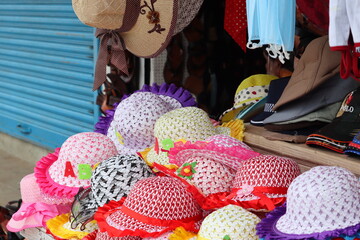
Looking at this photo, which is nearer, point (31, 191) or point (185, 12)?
point (31, 191)

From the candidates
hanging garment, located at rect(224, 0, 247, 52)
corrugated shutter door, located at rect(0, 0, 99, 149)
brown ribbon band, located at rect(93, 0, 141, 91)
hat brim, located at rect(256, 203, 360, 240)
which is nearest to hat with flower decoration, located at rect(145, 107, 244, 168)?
brown ribbon band, located at rect(93, 0, 141, 91)

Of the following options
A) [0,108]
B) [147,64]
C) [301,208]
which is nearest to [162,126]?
[301,208]

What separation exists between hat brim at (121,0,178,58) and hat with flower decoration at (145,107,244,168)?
0.39m

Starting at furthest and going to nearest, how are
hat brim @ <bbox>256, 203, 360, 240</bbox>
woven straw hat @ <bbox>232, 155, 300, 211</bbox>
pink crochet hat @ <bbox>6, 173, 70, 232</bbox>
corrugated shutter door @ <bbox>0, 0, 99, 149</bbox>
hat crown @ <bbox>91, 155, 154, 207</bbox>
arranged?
corrugated shutter door @ <bbox>0, 0, 99, 149</bbox>
pink crochet hat @ <bbox>6, 173, 70, 232</bbox>
hat crown @ <bbox>91, 155, 154, 207</bbox>
woven straw hat @ <bbox>232, 155, 300, 211</bbox>
hat brim @ <bbox>256, 203, 360, 240</bbox>

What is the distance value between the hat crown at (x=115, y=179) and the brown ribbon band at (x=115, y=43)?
28.1 inches

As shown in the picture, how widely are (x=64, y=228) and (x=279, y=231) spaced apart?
1083 millimetres

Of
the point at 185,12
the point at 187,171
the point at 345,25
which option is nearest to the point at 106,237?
the point at 187,171

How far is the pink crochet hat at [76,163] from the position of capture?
2418 millimetres

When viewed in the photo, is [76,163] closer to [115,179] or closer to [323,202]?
[115,179]

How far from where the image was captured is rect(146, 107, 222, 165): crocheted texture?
2246 millimetres

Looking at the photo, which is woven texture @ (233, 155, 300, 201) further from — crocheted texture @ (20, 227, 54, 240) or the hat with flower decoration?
crocheted texture @ (20, 227, 54, 240)

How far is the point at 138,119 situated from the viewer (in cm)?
248

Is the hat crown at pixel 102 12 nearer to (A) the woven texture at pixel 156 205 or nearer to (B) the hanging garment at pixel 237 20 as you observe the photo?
(B) the hanging garment at pixel 237 20

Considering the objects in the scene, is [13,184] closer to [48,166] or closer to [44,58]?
[44,58]
